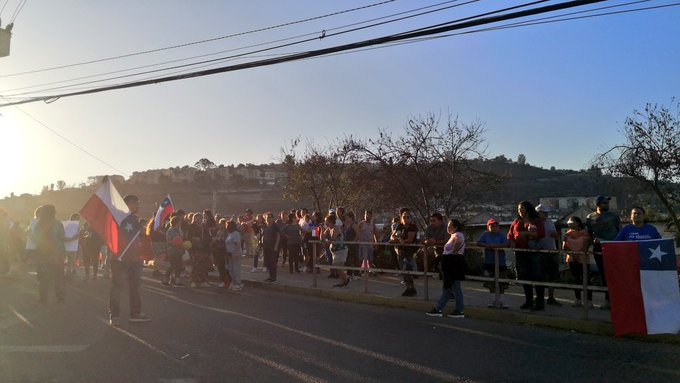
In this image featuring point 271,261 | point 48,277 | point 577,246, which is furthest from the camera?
point 271,261

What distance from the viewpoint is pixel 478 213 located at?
21094mm

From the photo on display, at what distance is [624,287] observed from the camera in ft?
26.2

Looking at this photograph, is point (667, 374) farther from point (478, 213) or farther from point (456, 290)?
point (478, 213)

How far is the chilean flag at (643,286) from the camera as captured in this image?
7.71m

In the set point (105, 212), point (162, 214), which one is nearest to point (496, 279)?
point (105, 212)

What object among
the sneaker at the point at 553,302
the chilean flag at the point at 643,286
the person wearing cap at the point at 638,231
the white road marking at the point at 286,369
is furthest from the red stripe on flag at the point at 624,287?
the white road marking at the point at 286,369

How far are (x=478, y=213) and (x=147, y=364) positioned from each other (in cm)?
1667

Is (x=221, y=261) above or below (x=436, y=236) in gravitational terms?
below

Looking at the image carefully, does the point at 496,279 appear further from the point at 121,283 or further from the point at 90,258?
the point at 90,258

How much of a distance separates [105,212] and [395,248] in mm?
6222

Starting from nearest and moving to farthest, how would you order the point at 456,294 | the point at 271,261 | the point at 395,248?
the point at 456,294 < the point at 395,248 < the point at 271,261

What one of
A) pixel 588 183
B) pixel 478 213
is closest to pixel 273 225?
pixel 478 213

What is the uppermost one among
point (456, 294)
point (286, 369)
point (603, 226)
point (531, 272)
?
point (603, 226)

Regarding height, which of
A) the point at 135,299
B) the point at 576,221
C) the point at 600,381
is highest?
the point at 576,221
